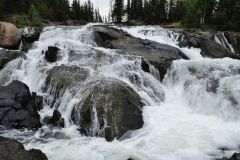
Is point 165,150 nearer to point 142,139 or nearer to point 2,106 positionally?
point 142,139

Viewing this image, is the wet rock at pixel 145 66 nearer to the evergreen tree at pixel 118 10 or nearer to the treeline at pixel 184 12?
the treeline at pixel 184 12

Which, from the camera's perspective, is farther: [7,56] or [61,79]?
[7,56]

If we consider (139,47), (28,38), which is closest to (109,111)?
(139,47)

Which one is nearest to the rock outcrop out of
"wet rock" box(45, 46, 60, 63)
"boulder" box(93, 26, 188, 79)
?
"wet rock" box(45, 46, 60, 63)

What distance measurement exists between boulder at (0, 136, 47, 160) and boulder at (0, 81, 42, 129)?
4433 millimetres

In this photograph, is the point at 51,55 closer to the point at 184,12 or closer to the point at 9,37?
the point at 9,37

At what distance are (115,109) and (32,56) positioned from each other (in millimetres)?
8546

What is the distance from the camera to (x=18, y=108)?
48.2 feet

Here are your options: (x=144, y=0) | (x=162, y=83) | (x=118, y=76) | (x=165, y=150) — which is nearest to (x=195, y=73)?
(x=162, y=83)

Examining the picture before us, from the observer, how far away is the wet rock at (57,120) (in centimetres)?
1453

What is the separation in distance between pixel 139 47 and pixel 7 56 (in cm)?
851

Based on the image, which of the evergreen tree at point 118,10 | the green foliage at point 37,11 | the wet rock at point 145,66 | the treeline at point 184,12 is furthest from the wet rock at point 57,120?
the evergreen tree at point 118,10

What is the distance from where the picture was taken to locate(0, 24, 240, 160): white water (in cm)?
1182

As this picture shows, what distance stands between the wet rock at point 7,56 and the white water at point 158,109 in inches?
33.8
